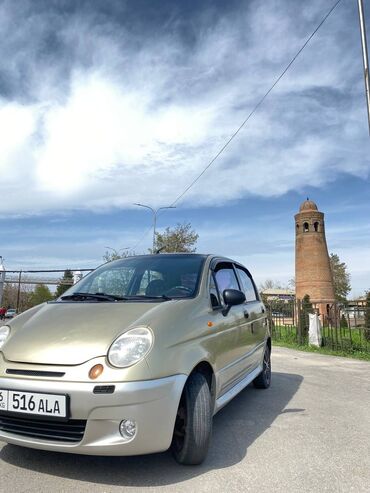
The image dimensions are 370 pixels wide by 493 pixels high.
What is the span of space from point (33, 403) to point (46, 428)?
186 millimetres

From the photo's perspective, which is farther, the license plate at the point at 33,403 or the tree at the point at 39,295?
the tree at the point at 39,295

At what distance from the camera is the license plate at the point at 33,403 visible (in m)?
2.40

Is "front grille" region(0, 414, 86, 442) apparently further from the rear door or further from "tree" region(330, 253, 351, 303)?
"tree" region(330, 253, 351, 303)

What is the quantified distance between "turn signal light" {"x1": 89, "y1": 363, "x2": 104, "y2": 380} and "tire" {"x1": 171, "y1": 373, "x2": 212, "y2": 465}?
64 centimetres

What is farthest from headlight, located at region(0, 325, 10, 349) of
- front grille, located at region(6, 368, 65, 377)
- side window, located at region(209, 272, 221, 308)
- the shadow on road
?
side window, located at region(209, 272, 221, 308)

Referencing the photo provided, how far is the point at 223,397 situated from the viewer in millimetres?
3494

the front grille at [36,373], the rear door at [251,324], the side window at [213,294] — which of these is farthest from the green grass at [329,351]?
the front grille at [36,373]

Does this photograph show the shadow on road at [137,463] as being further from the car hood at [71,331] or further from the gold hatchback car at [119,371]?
the car hood at [71,331]

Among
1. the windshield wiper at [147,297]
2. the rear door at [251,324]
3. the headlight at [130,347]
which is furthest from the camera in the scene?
the rear door at [251,324]

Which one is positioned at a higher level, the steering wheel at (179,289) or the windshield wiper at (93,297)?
the steering wheel at (179,289)

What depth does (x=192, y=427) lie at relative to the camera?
2730 mm

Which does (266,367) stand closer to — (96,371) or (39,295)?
(96,371)

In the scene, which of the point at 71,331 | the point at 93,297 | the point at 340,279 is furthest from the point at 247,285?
the point at 340,279

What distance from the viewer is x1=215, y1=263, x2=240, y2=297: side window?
400 cm
